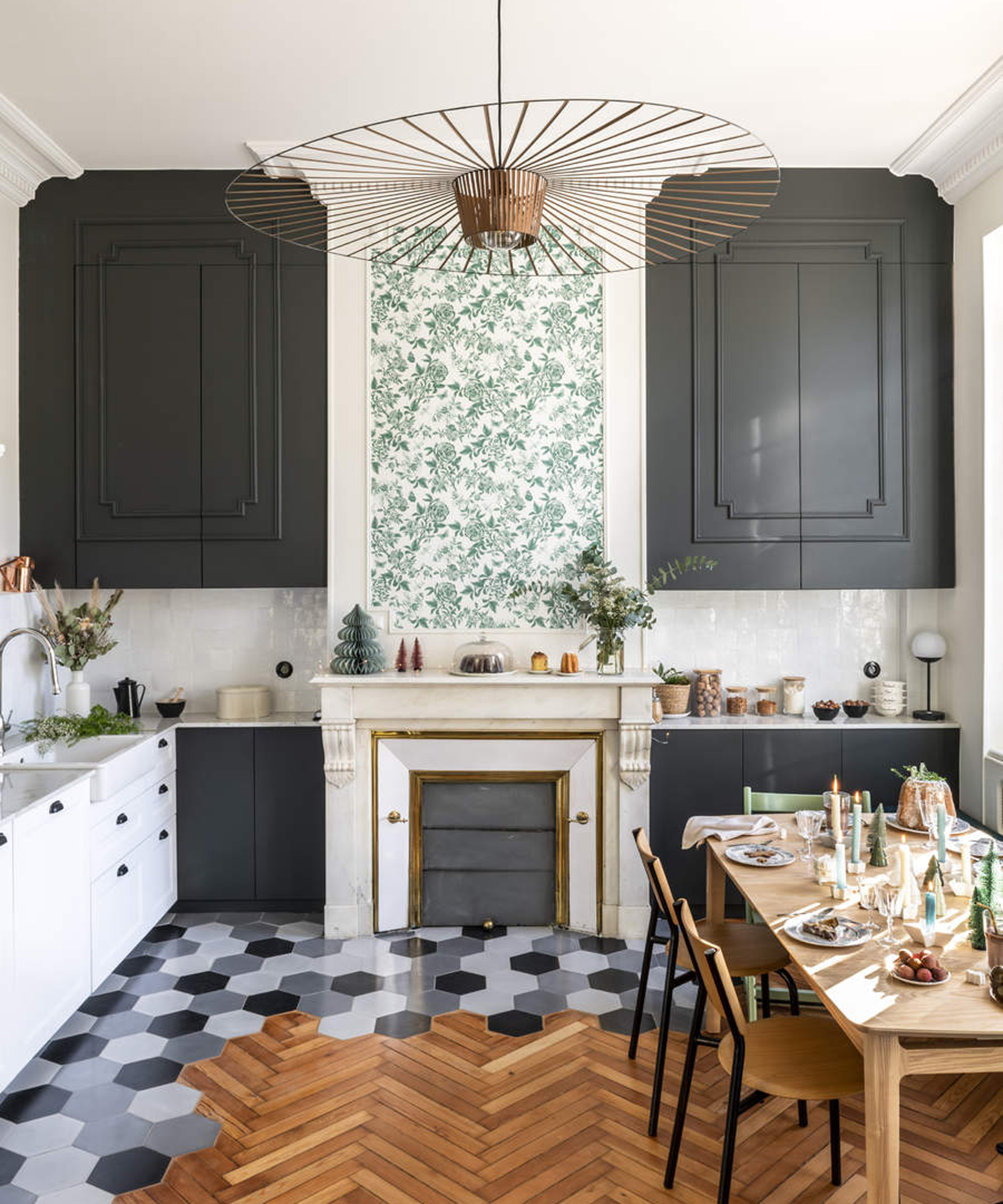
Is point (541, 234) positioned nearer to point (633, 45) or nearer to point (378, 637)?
point (633, 45)

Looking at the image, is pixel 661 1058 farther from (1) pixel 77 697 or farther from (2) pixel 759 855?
(1) pixel 77 697

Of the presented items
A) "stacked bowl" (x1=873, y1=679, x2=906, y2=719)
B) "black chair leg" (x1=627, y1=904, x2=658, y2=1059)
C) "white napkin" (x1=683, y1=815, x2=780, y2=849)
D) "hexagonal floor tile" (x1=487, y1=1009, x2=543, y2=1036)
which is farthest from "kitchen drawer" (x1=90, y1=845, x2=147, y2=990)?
"stacked bowl" (x1=873, y1=679, x2=906, y2=719)

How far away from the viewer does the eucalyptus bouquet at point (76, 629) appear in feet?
14.2

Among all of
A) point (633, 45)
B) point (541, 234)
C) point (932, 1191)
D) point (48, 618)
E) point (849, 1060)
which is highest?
point (633, 45)

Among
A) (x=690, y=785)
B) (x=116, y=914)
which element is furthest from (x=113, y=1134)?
(x=690, y=785)

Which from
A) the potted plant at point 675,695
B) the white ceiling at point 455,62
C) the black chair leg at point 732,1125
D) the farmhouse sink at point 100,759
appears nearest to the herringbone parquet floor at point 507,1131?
the black chair leg at point 732,1125

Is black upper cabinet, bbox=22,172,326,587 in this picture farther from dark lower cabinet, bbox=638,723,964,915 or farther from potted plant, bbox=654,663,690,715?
dark lower cabinet, bbox=638,723,964,915

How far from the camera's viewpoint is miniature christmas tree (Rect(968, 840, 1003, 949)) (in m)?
2.32

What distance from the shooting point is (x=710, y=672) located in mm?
4594

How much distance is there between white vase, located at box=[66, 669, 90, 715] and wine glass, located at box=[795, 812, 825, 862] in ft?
10.3

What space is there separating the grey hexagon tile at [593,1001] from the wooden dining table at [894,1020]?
1309 mm

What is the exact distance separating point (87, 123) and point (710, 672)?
Result: 3.64 metres

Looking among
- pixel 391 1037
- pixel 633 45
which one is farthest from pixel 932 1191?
pixel 633 45

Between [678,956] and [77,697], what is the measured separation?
289cm
